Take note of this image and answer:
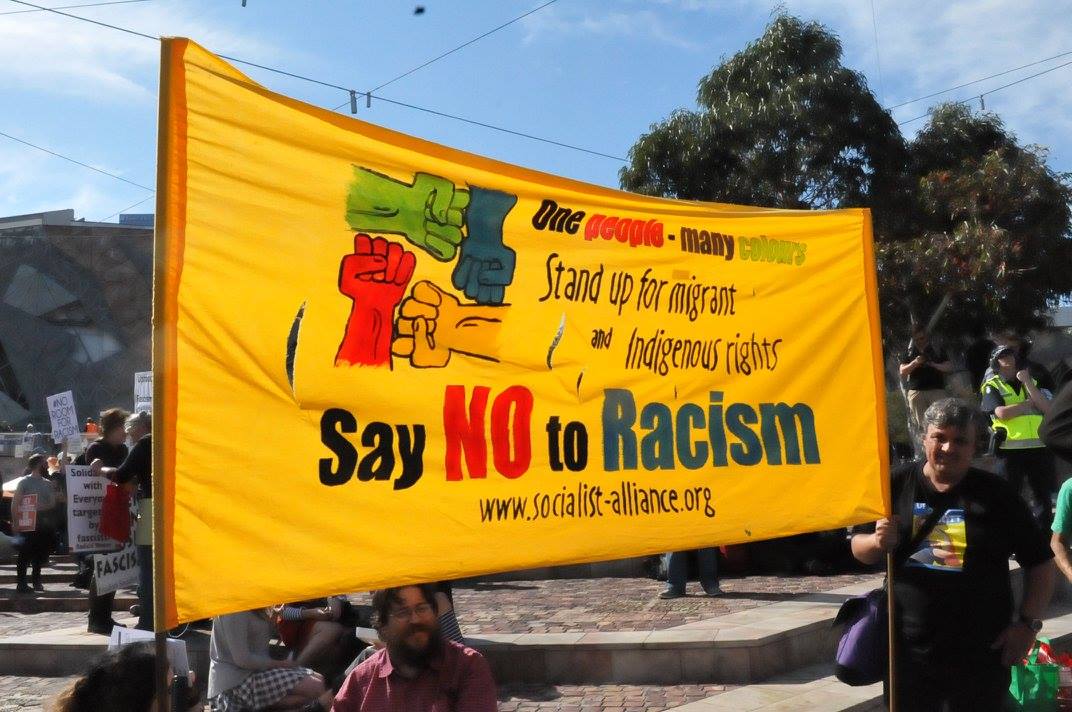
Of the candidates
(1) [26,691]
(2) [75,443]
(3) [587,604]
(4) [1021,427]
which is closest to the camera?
(1) [26,691]

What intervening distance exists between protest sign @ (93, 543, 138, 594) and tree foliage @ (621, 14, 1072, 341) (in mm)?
15871

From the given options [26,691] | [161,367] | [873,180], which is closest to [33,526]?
[26,691]

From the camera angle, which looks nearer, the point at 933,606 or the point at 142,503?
the point at 933,606

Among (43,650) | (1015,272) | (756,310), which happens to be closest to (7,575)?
(43,650)

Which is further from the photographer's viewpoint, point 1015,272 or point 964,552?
point 1015,272

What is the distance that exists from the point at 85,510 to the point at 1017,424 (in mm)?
7811

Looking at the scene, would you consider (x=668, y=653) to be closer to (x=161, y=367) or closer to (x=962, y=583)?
(x=962, y=583)

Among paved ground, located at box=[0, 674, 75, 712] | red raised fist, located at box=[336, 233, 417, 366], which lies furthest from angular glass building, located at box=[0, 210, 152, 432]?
red raised fist, located at box=[336, 233, 417, 366]

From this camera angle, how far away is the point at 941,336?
2308cm

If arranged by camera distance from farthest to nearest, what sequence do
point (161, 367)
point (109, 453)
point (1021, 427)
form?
point (1021, 427)
point (109, 453)
point (161, 367)

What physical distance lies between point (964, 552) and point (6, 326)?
56351 millimetres

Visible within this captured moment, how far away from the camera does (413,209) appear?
342 cm

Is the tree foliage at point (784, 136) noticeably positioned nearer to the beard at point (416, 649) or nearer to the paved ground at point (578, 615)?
the paved ground at point (578, 615)

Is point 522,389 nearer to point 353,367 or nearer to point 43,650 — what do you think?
point 353,367
